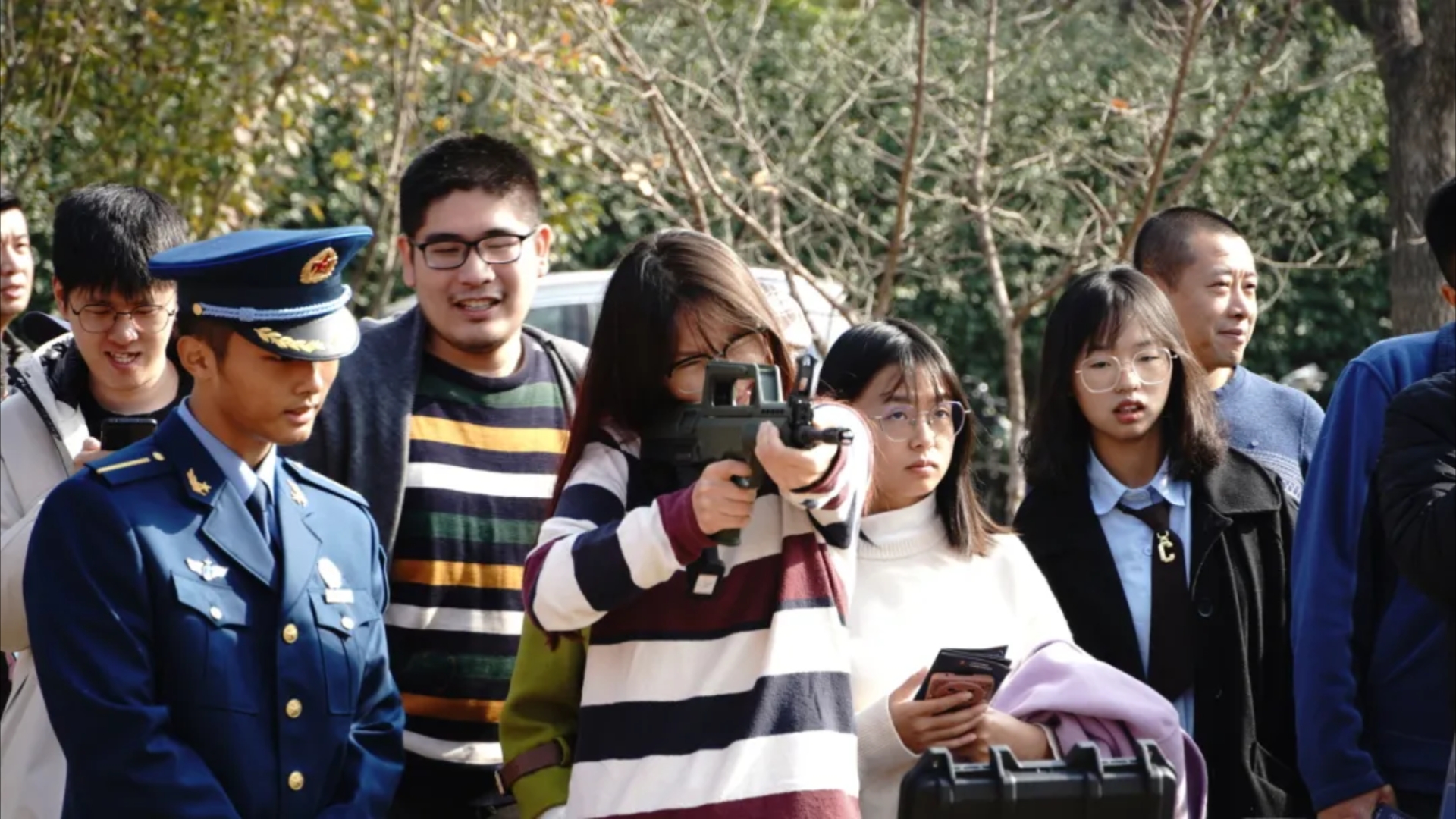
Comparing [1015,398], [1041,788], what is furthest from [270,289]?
[1015,398]

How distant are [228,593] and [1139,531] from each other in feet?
5.93

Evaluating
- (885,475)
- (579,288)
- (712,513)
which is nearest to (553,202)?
(579,288)

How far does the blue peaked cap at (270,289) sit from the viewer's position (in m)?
2.96

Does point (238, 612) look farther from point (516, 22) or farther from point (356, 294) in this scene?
point (356, 294)

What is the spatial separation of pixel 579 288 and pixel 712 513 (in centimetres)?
685

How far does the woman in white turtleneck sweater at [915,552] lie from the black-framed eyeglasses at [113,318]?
134cm

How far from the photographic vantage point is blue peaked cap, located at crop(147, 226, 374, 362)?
2963 millimetres

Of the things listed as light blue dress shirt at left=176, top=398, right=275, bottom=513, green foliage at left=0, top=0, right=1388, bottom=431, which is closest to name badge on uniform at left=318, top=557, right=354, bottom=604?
light blue dress shirt at left=176, top=398, right=275, bottom=513

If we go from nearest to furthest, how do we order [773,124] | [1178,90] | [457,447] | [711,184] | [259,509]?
[259,509] → [457,447] → [1178,90] → [711,184] → [773,124]

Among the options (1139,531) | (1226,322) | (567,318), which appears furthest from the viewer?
(567,318)

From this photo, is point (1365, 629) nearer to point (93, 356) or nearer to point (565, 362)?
point (565, 362)

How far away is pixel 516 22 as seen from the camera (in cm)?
768

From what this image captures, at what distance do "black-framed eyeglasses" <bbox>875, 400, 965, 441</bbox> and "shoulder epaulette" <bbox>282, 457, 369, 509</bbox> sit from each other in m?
0.92

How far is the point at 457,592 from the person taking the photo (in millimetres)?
3506
